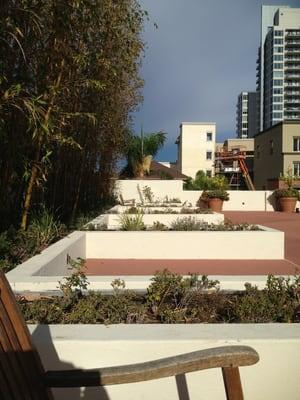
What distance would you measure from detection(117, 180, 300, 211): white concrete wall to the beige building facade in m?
17.0

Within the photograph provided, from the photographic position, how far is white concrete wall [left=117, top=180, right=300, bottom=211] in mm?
20531

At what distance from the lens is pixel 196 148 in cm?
5875

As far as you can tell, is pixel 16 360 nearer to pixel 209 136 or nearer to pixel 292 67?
pixel 209 136

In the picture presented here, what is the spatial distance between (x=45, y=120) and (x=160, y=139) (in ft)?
80.2

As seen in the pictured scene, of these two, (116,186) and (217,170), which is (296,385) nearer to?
(116,186)

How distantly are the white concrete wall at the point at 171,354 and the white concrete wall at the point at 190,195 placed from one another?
18124 mm

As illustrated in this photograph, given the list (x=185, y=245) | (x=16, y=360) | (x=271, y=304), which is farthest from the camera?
(x=185, y=245)

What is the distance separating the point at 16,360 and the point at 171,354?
0.80m

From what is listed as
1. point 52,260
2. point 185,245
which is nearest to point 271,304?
point 52,260

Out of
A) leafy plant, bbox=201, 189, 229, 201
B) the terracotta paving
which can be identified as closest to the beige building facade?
leafy plant, bbox=201, 189, 229, 201

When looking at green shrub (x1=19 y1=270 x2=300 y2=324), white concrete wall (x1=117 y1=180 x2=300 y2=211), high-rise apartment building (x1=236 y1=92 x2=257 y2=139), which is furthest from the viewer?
high-rise apartment building (x1=236 y1=92 x2=257 y2=139)

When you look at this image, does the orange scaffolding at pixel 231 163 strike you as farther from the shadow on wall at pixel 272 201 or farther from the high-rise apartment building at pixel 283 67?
the high-rise apartment building at pixel 283 67

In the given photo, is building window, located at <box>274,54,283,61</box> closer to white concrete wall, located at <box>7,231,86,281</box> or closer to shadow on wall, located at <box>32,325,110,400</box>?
white concrete wall, located at <box>7,231,86,281</box>

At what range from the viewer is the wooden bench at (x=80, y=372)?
60.7 inches
